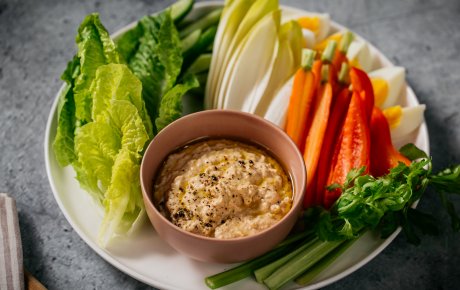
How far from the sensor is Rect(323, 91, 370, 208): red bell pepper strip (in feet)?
8.93

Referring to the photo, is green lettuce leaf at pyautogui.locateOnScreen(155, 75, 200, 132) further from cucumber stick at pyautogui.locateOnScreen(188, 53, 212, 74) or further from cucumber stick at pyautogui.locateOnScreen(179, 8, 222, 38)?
cucumber stick at pyautogui.locateOnScreen(179, 8, 222, 38)

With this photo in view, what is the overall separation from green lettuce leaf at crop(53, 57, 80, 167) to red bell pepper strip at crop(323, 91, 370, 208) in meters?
1.16

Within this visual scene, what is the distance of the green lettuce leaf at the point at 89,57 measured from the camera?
282 centimetres

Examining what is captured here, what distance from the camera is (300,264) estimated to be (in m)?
2.54

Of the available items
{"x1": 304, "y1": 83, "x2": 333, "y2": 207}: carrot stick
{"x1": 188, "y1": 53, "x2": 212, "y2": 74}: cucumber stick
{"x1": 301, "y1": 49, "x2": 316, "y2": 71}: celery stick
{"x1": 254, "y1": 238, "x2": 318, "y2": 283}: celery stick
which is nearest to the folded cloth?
{"x1": 254, "y1": 238, "x2": 318, "y2": 283}: celery stick

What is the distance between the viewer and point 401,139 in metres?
3.08

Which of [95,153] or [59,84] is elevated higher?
[95,153]

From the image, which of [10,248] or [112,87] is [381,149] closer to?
[112,87]

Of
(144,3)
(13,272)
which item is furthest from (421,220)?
(144,3)

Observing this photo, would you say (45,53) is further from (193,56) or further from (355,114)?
(355,114)

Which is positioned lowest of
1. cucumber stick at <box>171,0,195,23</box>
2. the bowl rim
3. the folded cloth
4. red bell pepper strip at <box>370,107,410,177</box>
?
the folded cloth

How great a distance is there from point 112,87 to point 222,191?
70cm

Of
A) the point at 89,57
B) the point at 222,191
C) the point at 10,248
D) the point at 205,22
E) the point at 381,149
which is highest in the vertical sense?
the point at 89,57

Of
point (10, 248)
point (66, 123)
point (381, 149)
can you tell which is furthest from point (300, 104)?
point (10, 248)
